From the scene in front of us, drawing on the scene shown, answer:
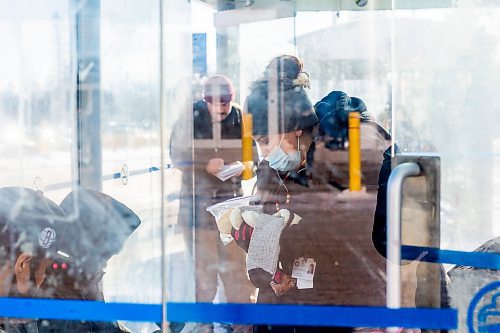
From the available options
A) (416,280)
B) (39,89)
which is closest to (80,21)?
(39,89)

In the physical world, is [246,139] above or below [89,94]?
below

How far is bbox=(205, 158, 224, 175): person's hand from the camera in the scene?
2047 millimetres

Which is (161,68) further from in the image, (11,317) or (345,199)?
(11,317)

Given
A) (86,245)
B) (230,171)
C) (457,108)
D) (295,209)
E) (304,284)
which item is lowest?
(304,284)

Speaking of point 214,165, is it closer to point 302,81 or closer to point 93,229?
point 302,81

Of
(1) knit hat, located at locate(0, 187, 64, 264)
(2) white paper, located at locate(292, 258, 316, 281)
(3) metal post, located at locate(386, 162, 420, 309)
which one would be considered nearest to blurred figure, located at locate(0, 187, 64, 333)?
(1) knit hat, located at locate(0, 187, 64, 264)

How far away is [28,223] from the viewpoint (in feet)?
7.27

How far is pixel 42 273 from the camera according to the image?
2217 mm

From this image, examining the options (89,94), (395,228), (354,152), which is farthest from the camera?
(89,94)

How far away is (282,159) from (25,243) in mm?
879

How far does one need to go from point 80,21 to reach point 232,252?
0.86 meters

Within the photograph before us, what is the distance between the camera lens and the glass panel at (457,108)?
1.99 m

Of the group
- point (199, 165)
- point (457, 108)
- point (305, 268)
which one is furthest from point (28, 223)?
point (457, 108)

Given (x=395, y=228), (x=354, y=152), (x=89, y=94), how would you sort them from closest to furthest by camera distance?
1. (x=395, y=228)
2. (x=354, y=152)
3. (x=89, y=94)
